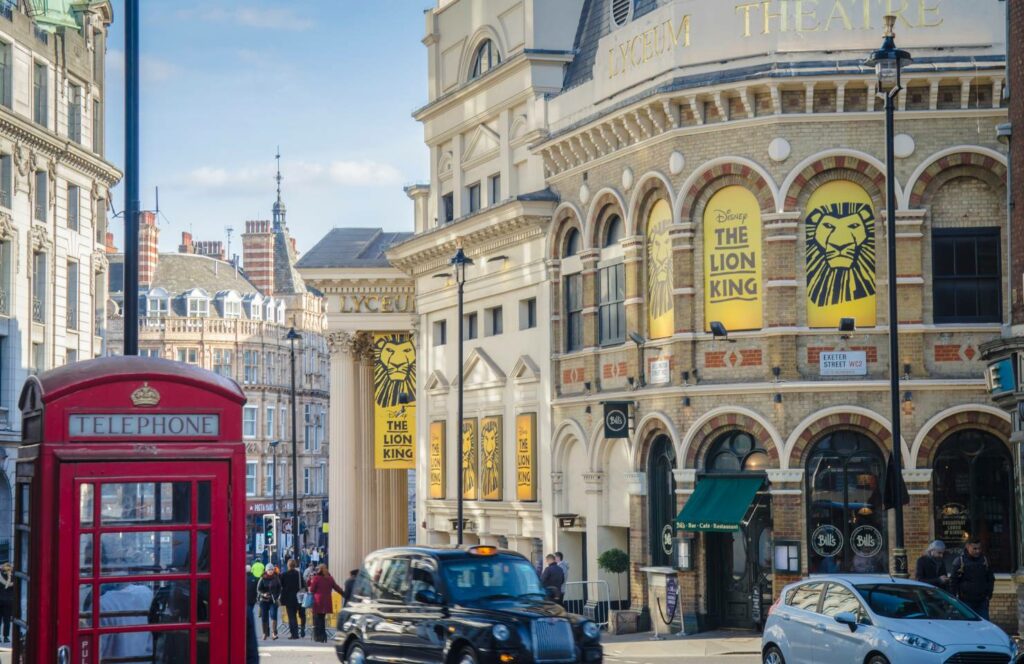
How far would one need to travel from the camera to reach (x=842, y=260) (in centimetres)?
3422

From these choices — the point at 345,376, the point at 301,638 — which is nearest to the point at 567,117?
the point at 301,638

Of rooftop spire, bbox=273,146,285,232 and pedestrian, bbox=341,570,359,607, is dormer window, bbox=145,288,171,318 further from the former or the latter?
pedestrian, bbox=341,570,359,607

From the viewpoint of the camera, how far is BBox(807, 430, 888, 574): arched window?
33562 millimetres

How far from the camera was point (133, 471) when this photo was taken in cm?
1337

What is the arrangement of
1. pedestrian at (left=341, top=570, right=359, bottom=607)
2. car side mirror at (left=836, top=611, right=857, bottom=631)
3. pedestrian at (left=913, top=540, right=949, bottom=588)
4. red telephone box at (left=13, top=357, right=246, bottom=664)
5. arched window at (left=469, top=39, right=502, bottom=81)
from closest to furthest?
red telephone box at (left=13, top=357, right=246, bottom=664)
car side mirror at (left=836, top=611, right=857, bottom=631)
pedestrian at (left=341, top=570, right=359, bottom=607)
pedestrian at (left=913, top=540, right=949, bottom=588)
arched window at (left=469, top=39, right=502, bottom=81)

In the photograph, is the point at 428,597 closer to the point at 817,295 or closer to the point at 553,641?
the point at 553,641

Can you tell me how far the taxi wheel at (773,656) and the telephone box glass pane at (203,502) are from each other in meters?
11.4

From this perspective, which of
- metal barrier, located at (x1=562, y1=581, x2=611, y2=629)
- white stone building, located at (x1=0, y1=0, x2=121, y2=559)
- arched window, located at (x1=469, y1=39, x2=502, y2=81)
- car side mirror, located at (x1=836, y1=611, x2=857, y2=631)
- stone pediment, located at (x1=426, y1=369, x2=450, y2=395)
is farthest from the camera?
white stone building, located at (x1=0, y1=0, x2=121, y2=559)

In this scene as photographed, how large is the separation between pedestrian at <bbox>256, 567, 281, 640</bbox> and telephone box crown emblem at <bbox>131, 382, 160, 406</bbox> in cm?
2556

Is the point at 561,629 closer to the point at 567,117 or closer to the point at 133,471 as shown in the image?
the point at 133,471

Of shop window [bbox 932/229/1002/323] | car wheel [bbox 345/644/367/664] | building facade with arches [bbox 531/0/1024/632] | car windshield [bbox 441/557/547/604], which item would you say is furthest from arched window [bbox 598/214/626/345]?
car windshield [bbox 441/557/547/604]

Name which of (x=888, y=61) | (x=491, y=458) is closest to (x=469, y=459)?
(x=491, y=458)

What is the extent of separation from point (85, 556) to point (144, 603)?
0.58 meters

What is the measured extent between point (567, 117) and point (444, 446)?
1164cm
